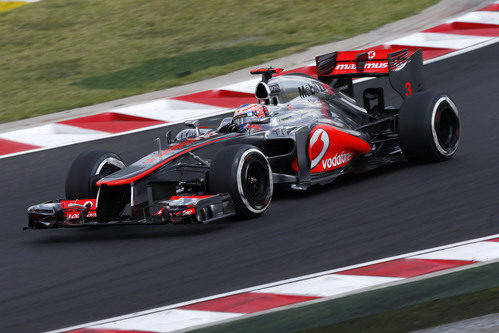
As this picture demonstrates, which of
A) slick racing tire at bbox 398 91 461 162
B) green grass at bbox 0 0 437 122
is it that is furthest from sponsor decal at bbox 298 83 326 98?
green grass at bbox 0 0 437 122

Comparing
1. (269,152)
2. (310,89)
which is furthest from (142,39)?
(269,152)

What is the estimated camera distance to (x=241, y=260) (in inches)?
241

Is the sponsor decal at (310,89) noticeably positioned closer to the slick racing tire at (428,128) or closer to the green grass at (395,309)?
the slick racing tire at (428,128)

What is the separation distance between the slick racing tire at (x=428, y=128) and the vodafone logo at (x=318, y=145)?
2.47 feet

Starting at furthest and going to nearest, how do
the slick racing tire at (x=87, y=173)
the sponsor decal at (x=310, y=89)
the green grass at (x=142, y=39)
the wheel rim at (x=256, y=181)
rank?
1. the green grass at (x=142, y=39)
2. the sponsor decal at (x=310, y=89)
3. the slick racing tire at (x=87, y=173)
4. the wheel rim at (x=256, y=181)

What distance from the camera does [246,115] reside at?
309 inches

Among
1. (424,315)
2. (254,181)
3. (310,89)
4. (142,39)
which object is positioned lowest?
(424,315)

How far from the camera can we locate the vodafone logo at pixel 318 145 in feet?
25.1

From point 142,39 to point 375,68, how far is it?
7310mm

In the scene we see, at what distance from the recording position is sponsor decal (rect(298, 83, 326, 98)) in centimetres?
827

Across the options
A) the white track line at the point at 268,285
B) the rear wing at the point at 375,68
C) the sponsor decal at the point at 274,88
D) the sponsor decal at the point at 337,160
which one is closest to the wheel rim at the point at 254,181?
the sponsor decal at the point at 337,160

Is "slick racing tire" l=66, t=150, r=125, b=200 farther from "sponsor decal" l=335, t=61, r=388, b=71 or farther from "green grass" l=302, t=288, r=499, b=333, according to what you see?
"green grass" l=302, t=288, r=499, b=333

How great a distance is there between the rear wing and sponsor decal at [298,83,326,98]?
58cm

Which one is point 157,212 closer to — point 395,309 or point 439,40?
point 395,309
